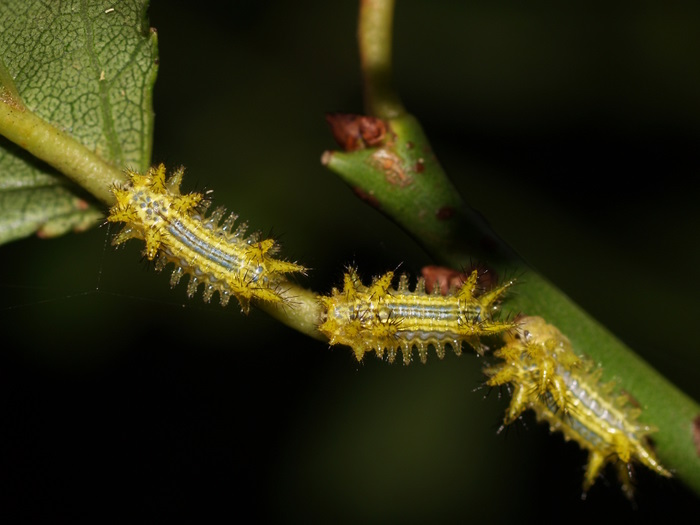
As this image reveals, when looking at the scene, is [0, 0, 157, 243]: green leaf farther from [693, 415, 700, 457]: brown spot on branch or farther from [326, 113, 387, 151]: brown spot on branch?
[693, 415, 700, 457]: brown spot on branch

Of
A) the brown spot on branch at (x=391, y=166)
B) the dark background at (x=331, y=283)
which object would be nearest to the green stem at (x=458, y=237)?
the brown spot on branch at (x=391, y=166)

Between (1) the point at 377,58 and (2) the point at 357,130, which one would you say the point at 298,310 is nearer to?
(2) the point at 357,130

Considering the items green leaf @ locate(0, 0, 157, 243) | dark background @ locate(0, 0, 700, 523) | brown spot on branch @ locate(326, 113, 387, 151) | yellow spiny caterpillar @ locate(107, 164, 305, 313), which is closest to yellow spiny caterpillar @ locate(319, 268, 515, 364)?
yellow spiny caterpillar @ locate(107, 164, 305, 313)

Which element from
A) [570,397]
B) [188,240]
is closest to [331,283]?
[188,240]

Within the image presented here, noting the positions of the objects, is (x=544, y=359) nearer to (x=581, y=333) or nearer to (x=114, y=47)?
(x=581, y=333)

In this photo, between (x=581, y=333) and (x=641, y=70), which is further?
(x=641, y=70)

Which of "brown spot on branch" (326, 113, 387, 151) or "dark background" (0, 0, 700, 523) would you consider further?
"dark background" (0, 0, 700, 523)

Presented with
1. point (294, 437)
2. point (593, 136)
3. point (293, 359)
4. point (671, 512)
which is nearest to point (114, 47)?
point (293, 359)

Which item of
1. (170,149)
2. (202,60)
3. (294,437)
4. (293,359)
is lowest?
(294,437)

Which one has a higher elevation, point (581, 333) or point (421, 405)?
point (421, 405)
